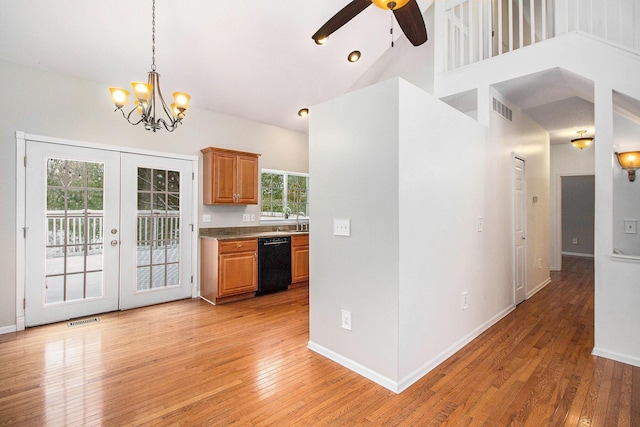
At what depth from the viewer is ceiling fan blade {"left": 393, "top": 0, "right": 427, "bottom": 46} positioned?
2445 millimetres

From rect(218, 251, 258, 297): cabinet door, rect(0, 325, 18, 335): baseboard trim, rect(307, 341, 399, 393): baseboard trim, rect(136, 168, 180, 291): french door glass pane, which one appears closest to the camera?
rect(307, 341, 399, 393): baseboard trim

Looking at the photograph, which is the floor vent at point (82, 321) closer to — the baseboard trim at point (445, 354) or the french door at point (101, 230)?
the french door at point (101, 230)

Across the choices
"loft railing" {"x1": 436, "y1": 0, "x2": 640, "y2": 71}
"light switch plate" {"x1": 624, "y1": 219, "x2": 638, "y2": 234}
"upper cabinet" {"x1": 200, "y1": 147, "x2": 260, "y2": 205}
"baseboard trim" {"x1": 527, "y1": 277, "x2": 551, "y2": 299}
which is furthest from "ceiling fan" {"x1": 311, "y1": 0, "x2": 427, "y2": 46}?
"baseboard trim" {"x1": 527, "y1": 277, "x2": 551, "y2": 299}

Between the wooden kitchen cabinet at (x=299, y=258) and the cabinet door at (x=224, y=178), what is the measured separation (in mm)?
1186

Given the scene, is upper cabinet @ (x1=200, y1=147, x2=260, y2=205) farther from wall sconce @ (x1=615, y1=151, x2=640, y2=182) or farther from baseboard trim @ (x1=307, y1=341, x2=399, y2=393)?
wall sconce @ (x1=615, y1=151, x2=640, y2=182)

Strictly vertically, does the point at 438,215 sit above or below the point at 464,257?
above

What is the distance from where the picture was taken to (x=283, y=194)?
5.74m

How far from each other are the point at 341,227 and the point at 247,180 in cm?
271

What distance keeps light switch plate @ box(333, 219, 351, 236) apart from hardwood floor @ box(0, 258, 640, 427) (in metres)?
1.07

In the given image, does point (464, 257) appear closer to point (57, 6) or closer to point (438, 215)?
point (438, 215)

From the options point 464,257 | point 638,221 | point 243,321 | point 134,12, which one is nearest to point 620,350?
point 464,257

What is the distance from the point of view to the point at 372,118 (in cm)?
231

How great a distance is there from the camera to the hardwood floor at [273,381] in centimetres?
191

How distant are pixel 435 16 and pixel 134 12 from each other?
11.1 feet
